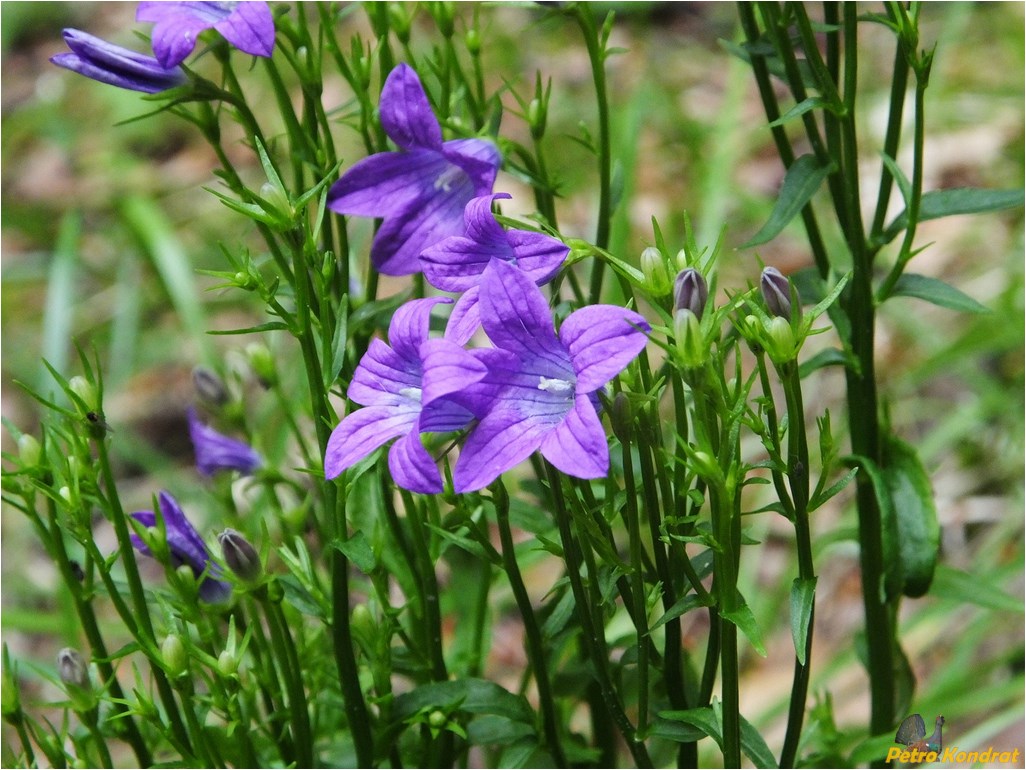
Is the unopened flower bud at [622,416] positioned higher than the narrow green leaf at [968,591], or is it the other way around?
the unopened flower bud at [622,416]

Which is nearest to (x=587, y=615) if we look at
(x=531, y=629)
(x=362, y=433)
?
(x=531, y=629)

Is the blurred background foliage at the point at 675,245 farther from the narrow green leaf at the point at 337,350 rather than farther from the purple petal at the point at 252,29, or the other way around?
the purple petal at the point at 252,29

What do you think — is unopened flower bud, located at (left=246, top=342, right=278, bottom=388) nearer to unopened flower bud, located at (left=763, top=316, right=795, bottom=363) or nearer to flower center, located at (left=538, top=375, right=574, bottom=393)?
flower center, located at (left=538, top=375, right=574, bottom=393)

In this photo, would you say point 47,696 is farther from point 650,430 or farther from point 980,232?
point 980,232

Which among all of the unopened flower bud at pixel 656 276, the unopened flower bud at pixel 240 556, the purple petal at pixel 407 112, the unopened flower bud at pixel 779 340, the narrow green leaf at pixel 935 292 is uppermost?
the purple petal at pixel 407 112

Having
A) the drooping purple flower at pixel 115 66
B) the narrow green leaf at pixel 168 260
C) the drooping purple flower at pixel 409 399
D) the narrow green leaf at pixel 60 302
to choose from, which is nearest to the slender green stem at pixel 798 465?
Result: the drooping purple flower at pixel 409 399

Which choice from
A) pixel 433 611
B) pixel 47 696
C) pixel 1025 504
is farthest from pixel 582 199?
pixel 433 611
